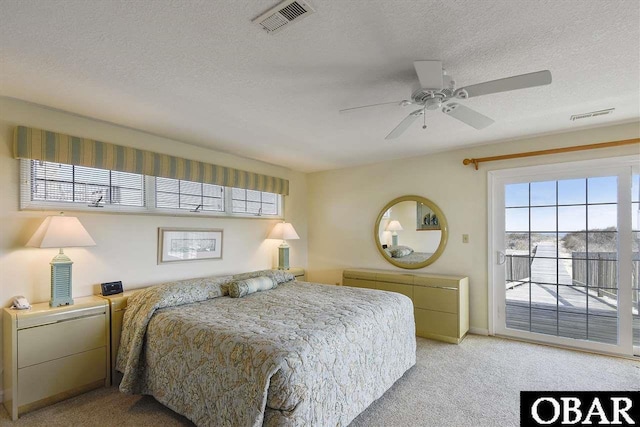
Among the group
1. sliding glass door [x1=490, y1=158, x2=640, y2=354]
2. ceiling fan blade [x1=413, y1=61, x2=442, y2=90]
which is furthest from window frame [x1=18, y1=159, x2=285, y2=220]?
sliding glass door [x1=490, y1=158, x2=640, y2=354]

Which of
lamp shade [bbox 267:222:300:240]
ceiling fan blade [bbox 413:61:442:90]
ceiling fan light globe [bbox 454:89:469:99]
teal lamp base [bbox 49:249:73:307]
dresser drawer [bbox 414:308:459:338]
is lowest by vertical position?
dresser drawer [bbox 414:308:459:338]

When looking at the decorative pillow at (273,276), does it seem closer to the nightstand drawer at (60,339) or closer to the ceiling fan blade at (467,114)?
the nightstand drawer at (60,339)

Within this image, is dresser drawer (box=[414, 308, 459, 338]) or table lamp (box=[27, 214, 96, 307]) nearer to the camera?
table lamp (box=[27, 214, 96, 307])

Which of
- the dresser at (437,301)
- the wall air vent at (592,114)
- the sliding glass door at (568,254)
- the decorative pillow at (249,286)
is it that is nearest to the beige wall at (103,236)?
the decorative pillow at (249,286)

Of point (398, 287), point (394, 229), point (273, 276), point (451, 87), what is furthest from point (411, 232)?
point (451, 87)

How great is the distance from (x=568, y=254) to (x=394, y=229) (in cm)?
206

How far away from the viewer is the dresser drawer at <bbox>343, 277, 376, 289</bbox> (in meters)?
4.31

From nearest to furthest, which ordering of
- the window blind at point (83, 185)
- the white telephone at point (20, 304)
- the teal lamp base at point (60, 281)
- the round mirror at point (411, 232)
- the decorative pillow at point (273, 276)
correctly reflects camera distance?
the white telephone at point (20, 304)
the teal lamp base at point (60, 281)
the window blind at point (83, 185)
the decorative pillow at point (273, 276)
the round mirror at point (411, 232)

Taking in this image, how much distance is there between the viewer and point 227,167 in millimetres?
4113

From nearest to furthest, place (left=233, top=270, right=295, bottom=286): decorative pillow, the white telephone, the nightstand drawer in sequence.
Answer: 1. the nightstand drawer
2. the white telephone
3. (left=233, top=270, right=295, bottom=286): decorative pillow

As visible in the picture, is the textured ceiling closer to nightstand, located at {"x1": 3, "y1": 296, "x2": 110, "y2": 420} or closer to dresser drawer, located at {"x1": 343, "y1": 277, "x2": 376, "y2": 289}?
nightstand, located at {"x1": 3, "y1": 296, "x2": 110, "y2": 420}

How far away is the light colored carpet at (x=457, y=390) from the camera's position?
2.20m

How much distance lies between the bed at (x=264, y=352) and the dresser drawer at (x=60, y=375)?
0.18 meters

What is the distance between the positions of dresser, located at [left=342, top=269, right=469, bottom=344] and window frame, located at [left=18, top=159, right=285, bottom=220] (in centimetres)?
223
